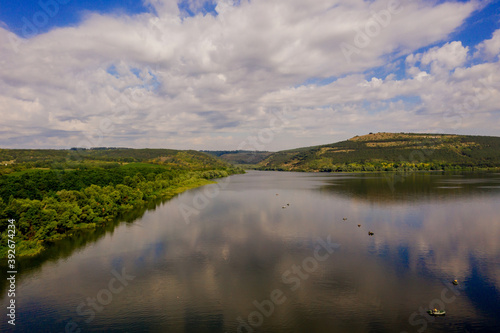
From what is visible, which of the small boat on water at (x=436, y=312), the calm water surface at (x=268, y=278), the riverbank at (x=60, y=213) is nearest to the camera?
the calm water surface at (x=268, y=278)

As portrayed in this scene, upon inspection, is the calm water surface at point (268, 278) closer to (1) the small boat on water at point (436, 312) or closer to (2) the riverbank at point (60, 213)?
(1) the small boat on water at point (436, 312)

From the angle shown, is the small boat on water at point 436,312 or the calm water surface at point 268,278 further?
the small boat on water at point 436,312

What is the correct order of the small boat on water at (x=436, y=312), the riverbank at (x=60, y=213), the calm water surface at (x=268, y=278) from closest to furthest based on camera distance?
the calm water surface at (x=268, y=278) < the small boat on water at (x=436, y=312) < the riverbank at (x=60, y=213)

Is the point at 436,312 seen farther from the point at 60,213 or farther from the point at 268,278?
the point at 60,213

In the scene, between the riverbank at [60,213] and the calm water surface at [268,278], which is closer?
the calm water surface at [268,278]

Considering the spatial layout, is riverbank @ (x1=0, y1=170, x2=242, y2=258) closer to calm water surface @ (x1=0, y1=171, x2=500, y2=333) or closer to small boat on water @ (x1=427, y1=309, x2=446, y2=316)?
calm water surface @ (x1=0, y1=171, x2=500, y2=333)

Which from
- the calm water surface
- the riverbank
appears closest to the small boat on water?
the calm water surface

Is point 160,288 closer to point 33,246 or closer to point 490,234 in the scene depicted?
point 33,246

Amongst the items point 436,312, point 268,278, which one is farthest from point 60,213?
point 436,312

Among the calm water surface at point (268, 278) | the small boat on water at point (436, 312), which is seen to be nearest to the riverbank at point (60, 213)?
the calm water surface at point (268, 278)
